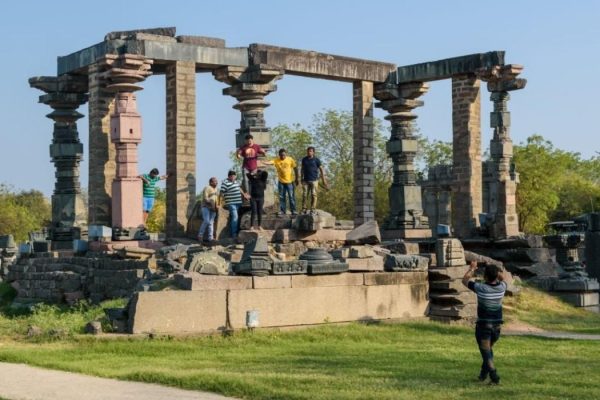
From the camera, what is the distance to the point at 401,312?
1608 centimetres

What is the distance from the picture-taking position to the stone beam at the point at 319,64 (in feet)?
79.7

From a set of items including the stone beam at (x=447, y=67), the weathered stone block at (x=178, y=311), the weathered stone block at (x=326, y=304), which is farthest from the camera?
the stone beam at (x=447, y=67)

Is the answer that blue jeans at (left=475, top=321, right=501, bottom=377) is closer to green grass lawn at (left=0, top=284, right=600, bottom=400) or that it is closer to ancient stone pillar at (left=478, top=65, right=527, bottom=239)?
green grass lawn at (left=0, top=284, right=600, bottom=400)

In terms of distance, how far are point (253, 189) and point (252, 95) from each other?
4.84 metres

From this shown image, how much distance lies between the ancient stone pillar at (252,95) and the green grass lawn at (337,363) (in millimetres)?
9792

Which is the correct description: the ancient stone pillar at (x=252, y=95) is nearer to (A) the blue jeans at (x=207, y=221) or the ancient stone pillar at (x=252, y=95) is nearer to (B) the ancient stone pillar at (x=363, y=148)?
(A) the blue jeans at (x=207, y=221)

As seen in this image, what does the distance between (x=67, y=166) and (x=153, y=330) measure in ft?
44.3

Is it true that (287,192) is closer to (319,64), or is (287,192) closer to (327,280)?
(319,64)

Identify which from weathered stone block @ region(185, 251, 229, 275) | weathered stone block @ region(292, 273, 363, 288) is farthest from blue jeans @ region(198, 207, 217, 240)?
weathered stone block @ region(185, 251, 229, 275)

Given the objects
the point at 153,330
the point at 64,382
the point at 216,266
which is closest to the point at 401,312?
the point at 216,266

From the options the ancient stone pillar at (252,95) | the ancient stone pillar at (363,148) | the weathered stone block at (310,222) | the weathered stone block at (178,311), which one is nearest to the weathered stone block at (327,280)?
the weathered stone block at (178,311)

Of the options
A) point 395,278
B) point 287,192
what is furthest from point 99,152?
point 395,278

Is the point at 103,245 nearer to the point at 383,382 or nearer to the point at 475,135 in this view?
the point at 475,135

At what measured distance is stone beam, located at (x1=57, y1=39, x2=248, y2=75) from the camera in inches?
865
